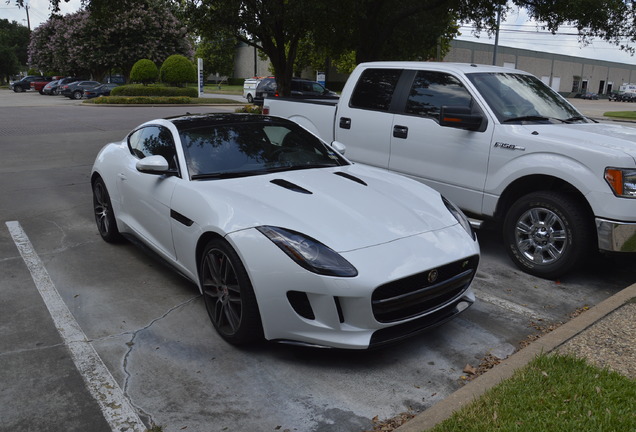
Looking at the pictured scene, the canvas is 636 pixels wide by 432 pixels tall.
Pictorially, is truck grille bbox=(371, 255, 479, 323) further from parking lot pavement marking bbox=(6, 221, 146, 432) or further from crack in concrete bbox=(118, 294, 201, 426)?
parking lot pavement marking bbox=(6, 221, 146, 432)

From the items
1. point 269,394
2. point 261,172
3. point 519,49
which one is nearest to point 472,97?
point 261,172

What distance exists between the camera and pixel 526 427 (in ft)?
8.91

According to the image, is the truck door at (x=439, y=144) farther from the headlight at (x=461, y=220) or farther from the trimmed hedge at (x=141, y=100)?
the trimmed hedge at (x=141, y=100)

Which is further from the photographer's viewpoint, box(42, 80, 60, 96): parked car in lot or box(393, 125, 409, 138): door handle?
box(42, 80, 60, 96): parked car in lot

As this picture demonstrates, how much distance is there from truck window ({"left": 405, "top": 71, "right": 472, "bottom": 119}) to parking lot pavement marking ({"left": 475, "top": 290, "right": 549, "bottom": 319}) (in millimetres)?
2055

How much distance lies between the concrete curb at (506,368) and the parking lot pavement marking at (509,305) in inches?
17.4

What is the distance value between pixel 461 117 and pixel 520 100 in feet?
2.66

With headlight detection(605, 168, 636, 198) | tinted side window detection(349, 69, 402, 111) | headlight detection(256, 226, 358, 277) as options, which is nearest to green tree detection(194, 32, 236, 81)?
tinted side window detection(349, 69, 402, 111)

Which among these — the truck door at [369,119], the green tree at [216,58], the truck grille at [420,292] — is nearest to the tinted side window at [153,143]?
the truck grille at [420,292]

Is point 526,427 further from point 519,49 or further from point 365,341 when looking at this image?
point 519,49

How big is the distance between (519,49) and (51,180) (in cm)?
7990

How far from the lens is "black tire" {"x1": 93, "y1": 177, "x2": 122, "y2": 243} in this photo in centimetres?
596

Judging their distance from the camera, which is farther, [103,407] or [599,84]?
[599,84]

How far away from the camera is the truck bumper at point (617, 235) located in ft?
15.3
